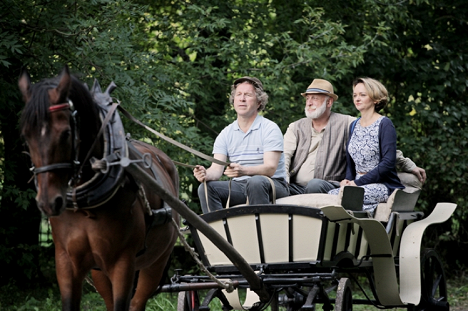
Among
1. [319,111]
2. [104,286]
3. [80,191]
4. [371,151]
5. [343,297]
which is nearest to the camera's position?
[80,191]

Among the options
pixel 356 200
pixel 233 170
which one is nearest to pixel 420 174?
pixel 356 200

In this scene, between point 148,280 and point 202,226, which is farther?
point 148,280

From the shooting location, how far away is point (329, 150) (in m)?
5.25

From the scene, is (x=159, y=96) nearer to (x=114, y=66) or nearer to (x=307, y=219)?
(x=114, y=66)

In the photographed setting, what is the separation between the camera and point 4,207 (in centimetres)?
820

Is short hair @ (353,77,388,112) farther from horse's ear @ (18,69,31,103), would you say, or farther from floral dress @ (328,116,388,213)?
horse's ear @ (18,69,31,103)

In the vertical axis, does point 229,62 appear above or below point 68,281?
above

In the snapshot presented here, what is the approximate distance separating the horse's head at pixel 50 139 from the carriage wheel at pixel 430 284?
3598mm

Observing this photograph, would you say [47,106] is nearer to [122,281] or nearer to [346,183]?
[122,281]

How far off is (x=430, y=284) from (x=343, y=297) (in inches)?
63.2

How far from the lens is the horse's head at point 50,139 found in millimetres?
2691

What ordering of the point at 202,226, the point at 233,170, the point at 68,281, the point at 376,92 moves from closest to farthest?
the point at 68,281 → the point at 202,226 → the point at 233,170 → the point at 376,92

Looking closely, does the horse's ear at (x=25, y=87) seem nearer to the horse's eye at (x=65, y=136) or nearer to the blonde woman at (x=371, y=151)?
the horse's eye at (x=65, y=136)

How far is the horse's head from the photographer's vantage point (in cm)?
269
